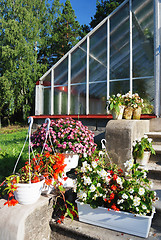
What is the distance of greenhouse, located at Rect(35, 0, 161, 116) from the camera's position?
4.64 metres

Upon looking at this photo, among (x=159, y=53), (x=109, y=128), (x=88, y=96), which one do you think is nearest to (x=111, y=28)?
(x=159, y=53)

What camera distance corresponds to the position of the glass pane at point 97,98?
16.7 feet

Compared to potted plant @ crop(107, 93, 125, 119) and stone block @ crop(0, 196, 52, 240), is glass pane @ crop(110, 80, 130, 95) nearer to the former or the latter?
potted plant @ crop(107, 93, 125, 119)

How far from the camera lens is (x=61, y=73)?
19.0 ft

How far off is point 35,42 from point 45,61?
77.7 inches

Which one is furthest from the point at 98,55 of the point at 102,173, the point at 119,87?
the point at 102,173

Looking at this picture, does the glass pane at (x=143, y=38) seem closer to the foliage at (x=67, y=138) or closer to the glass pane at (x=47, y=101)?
the glass pane at (x=47, y=101)

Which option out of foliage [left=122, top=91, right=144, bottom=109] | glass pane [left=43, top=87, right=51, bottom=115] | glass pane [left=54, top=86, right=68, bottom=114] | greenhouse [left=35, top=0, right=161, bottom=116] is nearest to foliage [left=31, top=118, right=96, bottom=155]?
foliage [left=122, top=91, right=144, bottom=109]

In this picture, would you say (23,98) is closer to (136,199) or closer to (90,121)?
(90,121)

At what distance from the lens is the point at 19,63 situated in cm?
1317

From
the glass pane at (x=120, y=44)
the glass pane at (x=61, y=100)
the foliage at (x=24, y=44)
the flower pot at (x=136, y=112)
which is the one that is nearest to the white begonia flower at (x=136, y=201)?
the flower pot at (x=136, y=112)

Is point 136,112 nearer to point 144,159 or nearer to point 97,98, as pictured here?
point 144,159

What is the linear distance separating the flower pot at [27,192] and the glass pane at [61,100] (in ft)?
13.3

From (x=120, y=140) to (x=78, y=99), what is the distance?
3.09 meters
